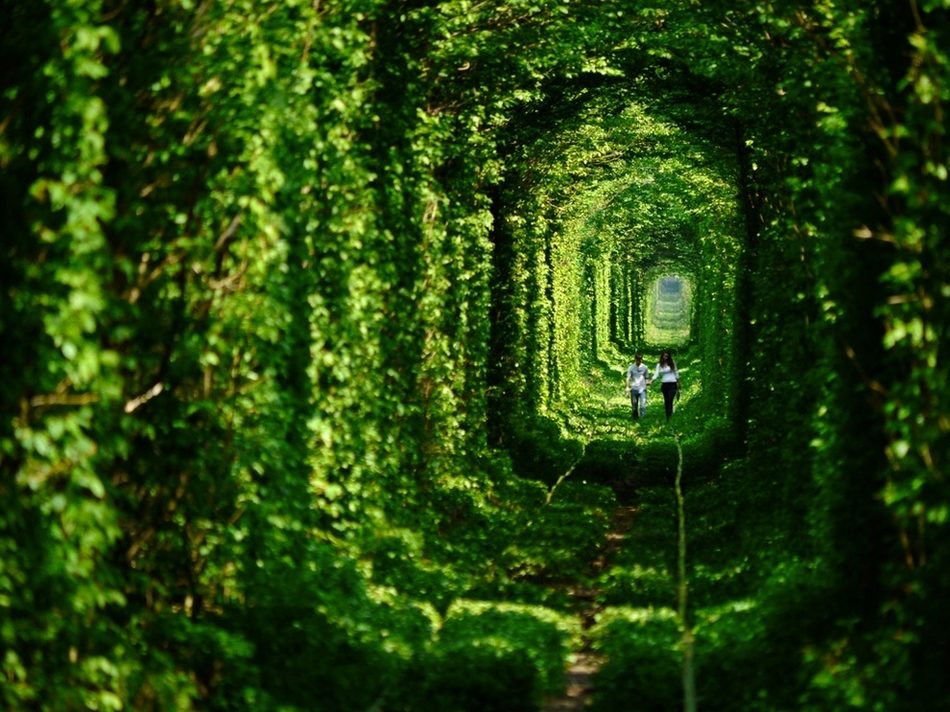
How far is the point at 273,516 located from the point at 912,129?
494cm

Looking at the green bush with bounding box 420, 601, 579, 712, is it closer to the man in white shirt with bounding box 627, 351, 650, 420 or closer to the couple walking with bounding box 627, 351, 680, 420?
the couple walking with bounding box 627, 351, 680, 420

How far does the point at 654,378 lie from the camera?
29.1m

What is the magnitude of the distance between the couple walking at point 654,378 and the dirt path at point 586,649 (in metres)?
9.91

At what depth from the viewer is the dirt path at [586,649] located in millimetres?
9273

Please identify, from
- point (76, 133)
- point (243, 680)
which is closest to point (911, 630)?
point (243, 680)

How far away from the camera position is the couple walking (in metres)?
28.0

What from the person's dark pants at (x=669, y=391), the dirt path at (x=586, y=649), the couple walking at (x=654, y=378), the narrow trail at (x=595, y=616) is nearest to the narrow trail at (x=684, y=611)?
the narrow trail at (x=595, y=616)

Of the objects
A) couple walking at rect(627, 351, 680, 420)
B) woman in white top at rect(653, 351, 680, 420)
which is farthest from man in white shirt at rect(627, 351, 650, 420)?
woman in white top at rect(653, 351, 680, 420)

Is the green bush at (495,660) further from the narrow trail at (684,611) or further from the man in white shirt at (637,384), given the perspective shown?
the man in white shirt at (637,384)

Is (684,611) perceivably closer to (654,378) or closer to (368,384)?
(368,384)

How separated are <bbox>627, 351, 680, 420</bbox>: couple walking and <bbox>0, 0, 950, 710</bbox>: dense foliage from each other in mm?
10997

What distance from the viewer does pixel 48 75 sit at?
6.55 metres

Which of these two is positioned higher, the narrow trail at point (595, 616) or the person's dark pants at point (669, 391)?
the narrow trail at point (595, 616)

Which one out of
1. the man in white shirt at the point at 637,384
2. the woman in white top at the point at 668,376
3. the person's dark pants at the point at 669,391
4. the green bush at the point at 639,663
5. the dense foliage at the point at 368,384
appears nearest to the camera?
the dense foliage at the point at 368,384
